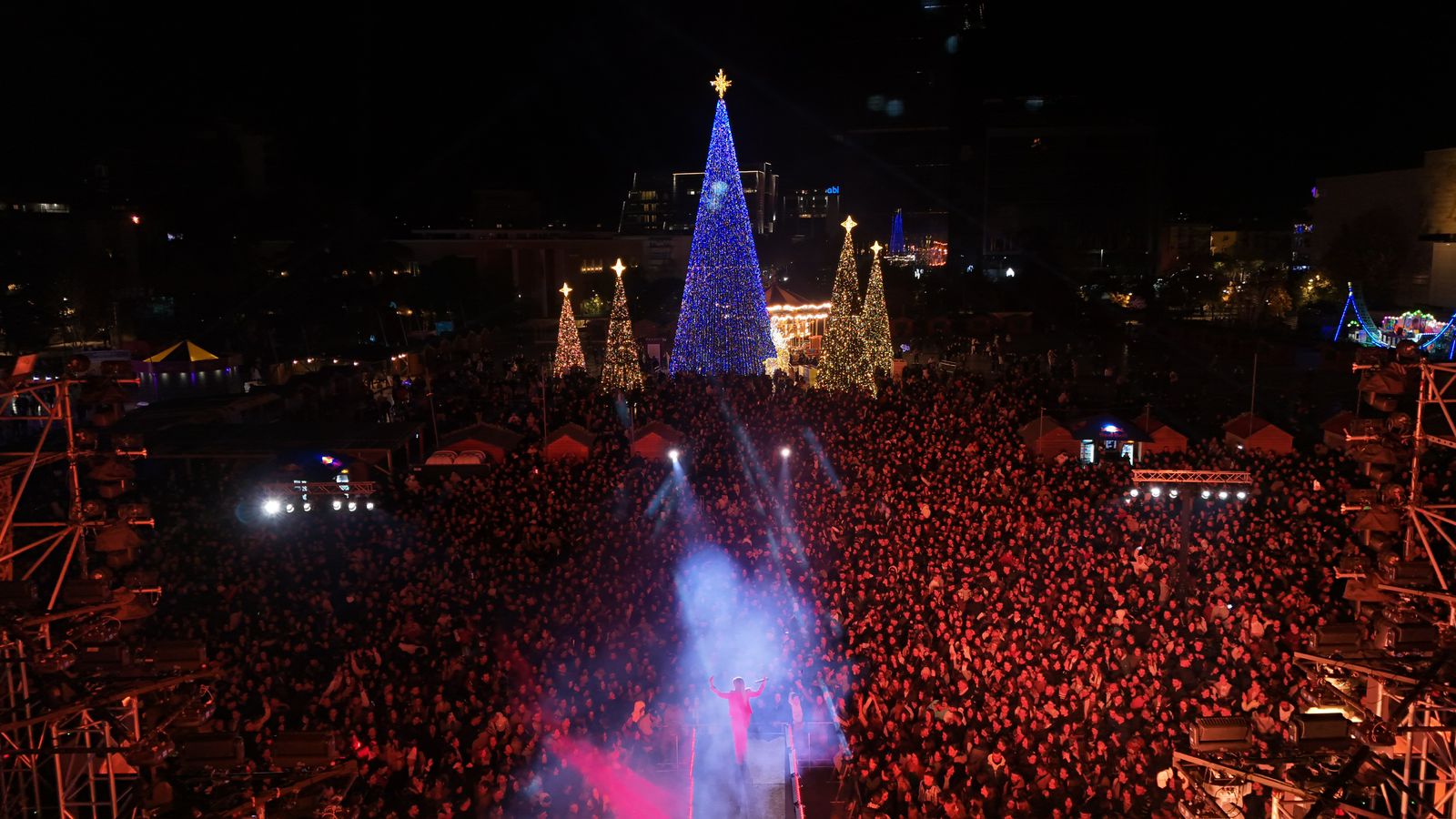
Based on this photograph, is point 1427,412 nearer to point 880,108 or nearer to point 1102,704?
point 1102,704

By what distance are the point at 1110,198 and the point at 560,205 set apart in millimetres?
36605

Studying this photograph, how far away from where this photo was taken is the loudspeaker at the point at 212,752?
5566mm

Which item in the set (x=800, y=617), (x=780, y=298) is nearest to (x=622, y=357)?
(x=780, y=298)

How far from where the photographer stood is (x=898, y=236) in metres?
63.0

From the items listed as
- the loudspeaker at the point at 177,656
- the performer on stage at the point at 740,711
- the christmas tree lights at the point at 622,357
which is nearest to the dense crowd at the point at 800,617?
the performer on stage at the point at 740,711

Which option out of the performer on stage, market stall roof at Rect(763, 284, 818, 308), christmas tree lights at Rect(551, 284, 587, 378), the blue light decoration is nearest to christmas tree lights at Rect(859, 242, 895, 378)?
market stall roof at Rect(763, 284, 818, 308)

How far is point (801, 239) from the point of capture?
67062 mm

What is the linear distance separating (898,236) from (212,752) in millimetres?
60439

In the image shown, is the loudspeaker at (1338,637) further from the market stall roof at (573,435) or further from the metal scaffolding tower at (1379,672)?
the market stall roof at (573,435)

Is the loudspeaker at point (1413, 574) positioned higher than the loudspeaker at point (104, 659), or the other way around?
the loudspeaker at point (1413, 574)

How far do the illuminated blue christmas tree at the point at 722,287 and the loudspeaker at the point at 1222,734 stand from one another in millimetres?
16768

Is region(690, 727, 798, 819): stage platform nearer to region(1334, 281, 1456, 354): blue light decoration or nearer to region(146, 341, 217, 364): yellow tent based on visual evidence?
region(146, 341, 217, 364): yellow tent

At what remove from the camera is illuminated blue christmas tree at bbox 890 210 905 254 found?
205 ft

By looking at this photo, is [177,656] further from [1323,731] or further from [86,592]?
[1323,731]
